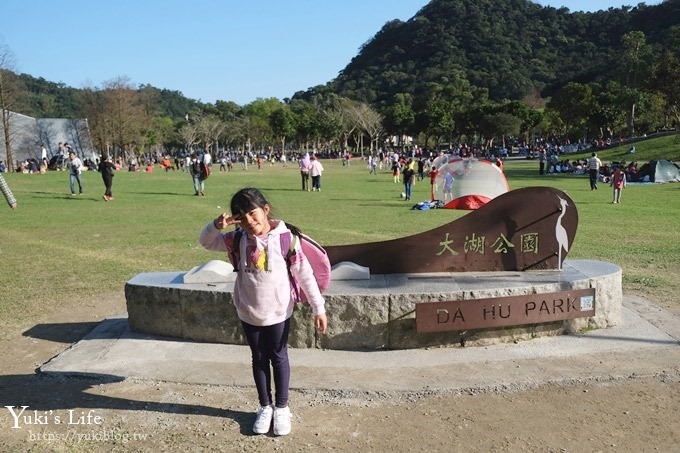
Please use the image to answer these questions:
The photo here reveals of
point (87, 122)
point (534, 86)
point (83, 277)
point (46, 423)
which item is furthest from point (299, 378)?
point (534, 86)

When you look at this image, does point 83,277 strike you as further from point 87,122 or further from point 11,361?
point 87,122

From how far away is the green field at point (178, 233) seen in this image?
7.59 metres

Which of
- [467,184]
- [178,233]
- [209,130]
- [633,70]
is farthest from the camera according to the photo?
[209,130]

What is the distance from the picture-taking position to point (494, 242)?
5691 millimetres

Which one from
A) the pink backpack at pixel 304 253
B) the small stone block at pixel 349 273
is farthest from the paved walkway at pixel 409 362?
the pink backpack at pixel 304 253

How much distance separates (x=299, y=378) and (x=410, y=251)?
73.5 inches

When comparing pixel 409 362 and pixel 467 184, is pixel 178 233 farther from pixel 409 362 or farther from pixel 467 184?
pixel 467 184

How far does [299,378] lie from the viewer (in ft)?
14.5

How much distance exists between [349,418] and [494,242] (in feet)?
8.55

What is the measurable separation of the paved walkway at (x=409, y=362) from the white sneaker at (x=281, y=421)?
2.01 ft

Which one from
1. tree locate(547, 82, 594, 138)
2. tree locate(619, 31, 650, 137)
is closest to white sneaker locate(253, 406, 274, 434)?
tree locate(619, 31, 650, 137)

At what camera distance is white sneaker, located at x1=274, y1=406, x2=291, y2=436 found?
11.7 feet

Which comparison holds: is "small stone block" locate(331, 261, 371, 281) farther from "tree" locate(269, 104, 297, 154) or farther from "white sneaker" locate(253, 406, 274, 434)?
"tree" locate(269, 104, 297, 154)

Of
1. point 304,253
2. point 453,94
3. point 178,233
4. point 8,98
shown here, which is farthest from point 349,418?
point 453,94
